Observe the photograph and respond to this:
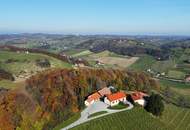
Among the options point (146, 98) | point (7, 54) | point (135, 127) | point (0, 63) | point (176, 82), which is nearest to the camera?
point (135, 127)

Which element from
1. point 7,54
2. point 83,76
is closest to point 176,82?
point 83,76

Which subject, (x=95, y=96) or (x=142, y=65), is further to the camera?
(x=142, y=65)

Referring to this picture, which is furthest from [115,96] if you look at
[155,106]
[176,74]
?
[176,74]

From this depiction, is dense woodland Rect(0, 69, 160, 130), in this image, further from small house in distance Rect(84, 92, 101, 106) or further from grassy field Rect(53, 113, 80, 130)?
grassy field Rect(53, 113, 80, 130)

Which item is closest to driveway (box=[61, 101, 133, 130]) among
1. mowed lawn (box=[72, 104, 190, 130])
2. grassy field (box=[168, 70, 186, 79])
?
mowed lawn (box=[72, 104, 190, 130])

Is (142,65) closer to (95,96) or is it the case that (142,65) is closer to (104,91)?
(104,91)

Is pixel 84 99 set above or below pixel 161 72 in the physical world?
above

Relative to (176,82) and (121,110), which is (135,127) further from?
(176,82)
